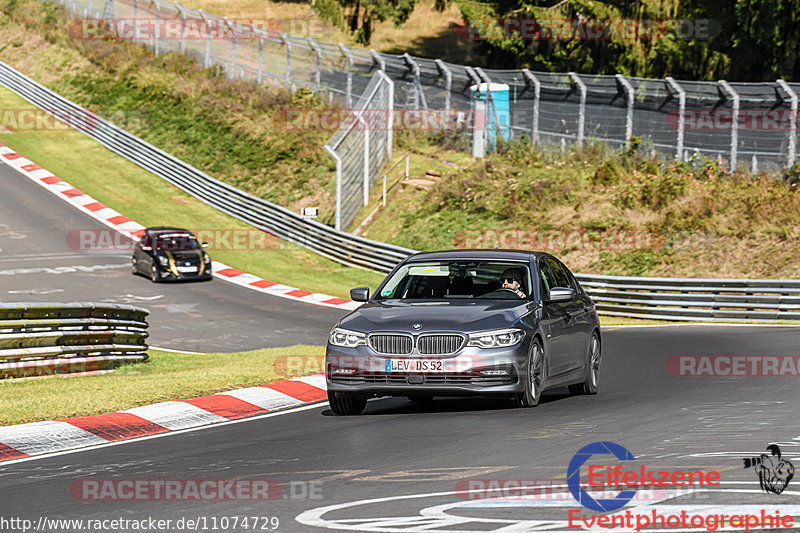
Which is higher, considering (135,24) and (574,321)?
(135,24)

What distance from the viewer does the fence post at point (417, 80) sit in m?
40.4

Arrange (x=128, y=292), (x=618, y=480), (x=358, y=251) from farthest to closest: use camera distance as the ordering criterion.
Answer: (x=358, y=251)
(x=128, y=292)
(x=618, y=480)

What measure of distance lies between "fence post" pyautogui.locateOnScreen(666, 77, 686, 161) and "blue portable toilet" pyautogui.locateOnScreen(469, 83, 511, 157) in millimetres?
7017

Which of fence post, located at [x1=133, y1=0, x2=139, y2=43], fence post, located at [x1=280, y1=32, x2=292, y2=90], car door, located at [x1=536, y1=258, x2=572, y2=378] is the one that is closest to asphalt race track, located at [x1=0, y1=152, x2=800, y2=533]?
car door, located at [x1=536, y1=258, x2=572, y2=378]

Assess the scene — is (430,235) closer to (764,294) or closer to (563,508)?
(764,294)

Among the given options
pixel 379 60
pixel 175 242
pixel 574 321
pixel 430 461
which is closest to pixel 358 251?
pixel 175 242

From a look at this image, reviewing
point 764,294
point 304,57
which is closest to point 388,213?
point 304,57

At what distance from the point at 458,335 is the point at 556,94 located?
997 inches

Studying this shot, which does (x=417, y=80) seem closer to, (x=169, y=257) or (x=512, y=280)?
(x=169, y=257)

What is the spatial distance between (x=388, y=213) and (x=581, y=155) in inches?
268

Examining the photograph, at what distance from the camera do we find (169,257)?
31.0 meters

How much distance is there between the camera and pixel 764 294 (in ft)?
81.1

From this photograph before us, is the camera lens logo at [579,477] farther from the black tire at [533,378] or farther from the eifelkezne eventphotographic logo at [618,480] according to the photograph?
the black tire at [533,378]
